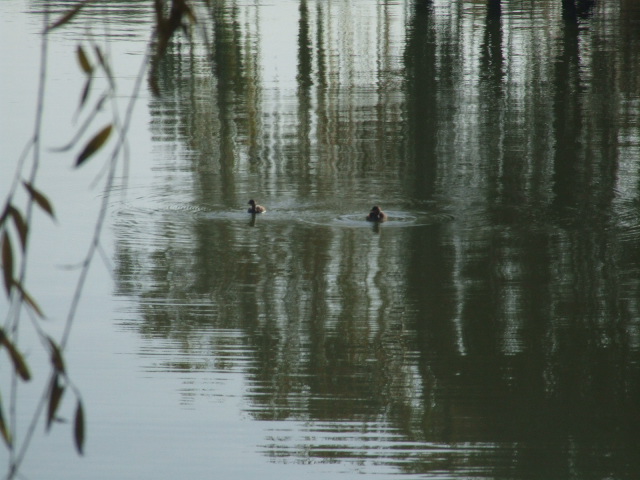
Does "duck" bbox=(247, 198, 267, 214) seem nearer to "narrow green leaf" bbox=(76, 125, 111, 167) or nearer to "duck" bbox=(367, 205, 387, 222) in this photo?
"duck" bbox=(367, 205, 387, 222)

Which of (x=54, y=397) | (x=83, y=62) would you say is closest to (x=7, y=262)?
(x=54, y=397)

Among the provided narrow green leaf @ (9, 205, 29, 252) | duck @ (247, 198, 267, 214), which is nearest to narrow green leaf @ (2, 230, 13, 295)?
narrow green leaf @ (9, 205, 29, 252)

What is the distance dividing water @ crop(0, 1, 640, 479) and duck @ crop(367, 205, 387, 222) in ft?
0.27

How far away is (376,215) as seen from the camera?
1182 cm

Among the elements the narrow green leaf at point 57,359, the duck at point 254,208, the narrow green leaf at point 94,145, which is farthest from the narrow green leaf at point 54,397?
the duck at point 254,208

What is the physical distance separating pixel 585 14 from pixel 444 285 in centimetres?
2973

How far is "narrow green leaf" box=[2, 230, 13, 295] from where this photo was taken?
2.65 meters

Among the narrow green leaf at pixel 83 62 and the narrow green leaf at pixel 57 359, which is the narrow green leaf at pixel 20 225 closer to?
the narrow green leaf at pixel 57 359

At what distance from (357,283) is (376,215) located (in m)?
1.91

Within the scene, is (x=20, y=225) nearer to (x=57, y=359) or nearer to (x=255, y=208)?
(x=57, y=359)

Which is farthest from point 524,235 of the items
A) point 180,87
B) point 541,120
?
point 180,87

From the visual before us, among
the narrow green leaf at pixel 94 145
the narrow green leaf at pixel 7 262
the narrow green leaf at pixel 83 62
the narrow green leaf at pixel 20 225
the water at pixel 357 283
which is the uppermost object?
the narrow green leaf at pixel 83 62

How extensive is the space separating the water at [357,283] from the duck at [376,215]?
0.08 metres

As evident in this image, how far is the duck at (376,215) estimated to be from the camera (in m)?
11.8
